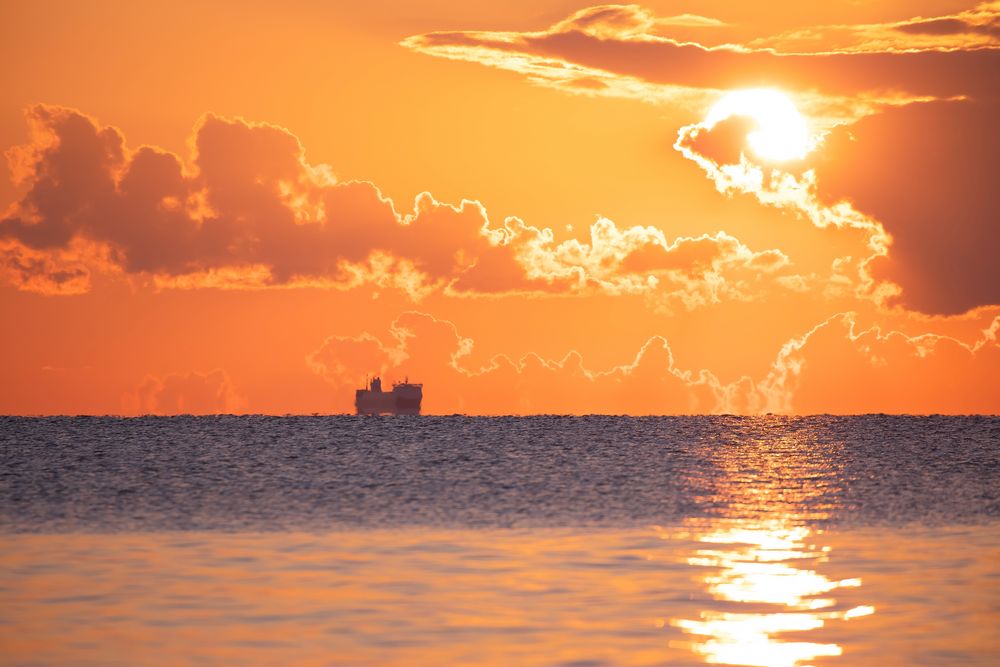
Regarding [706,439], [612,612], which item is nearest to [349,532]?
[612,612]

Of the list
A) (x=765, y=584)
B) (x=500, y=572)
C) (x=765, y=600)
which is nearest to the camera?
(x=765, y=600)

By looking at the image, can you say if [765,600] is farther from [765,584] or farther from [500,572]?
[500,572]

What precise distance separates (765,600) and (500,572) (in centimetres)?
860

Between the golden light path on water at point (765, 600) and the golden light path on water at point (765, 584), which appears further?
the golden light path on water at point (765, 584)

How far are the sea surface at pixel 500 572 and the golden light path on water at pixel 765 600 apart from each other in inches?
3.8

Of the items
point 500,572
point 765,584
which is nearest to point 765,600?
point 765,584

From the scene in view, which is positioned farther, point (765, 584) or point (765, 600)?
point (765, 584)

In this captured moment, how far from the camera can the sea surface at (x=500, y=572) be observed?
93.5 feet

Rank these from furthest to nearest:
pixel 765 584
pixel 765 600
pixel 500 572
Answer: pixel 500 572 → pixel 765 584 → pixel 765 600

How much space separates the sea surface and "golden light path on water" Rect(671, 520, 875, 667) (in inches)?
3.8

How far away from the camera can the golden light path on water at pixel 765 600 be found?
2767 cm

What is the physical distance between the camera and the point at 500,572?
3984 cm

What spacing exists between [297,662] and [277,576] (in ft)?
39.7

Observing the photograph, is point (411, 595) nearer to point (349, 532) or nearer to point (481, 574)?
point (481, 574)
